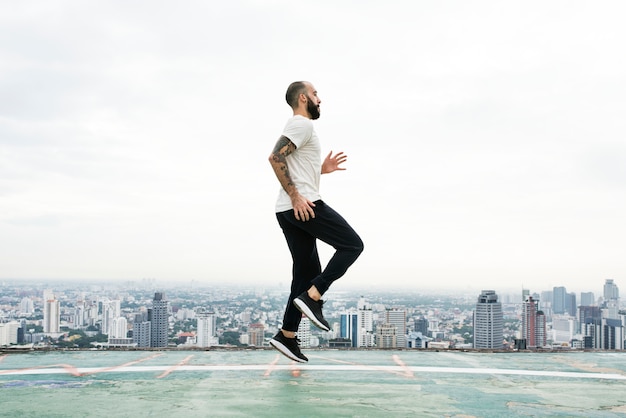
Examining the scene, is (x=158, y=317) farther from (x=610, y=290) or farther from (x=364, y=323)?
(x=610, y=290)

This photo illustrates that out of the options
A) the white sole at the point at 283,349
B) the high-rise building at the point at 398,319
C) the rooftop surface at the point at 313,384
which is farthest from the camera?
the high-rise building at the point at 398,319

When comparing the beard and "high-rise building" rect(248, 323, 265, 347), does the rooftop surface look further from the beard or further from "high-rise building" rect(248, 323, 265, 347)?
"high-rise building" rect(248, 323, 265, 347)

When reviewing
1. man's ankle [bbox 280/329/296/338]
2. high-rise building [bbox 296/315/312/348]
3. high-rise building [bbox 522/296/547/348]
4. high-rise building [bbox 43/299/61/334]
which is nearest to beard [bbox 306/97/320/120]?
high-rise building [bbox 296/315/312/348]

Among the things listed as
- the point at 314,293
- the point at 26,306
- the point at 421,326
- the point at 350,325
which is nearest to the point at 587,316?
the point at 421,326

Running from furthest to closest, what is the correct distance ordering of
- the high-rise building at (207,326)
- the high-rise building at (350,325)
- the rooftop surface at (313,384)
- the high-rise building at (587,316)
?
the high-rise building at (587,316) < the high-rise building at (207,326) < the high-rise building at (350,325) < the rooftop surface at (313,384)

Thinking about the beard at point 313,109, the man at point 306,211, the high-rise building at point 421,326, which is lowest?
the high-rise building at point 421,326

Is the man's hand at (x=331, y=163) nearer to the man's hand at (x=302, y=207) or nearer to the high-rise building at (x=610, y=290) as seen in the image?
the man's hand at (x=302, y=207)

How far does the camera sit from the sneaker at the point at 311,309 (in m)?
3.94

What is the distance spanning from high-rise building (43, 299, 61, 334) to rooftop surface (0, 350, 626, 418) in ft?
121

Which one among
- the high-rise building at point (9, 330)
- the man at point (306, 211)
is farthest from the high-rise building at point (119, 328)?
the man at point (306, 211)

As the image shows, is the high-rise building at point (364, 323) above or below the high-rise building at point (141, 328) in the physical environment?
above

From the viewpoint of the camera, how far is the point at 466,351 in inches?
251

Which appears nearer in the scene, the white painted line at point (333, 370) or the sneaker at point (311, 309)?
the sneaker at point (311, 309)

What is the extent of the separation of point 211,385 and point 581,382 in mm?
2965
